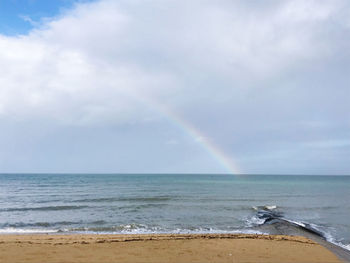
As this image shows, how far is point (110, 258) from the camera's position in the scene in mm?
10695

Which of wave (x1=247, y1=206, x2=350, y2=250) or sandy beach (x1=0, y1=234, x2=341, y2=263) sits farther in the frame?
wave (x1=247, y1=206, x2=350, y2=250)

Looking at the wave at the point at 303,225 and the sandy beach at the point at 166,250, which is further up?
the sandy beach at the point at 166,250

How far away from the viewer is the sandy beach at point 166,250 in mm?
10773

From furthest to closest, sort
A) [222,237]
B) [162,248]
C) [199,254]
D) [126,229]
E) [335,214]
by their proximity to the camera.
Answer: [335,214] → [126,229] → [222,237] → [162,248] → [199,254]

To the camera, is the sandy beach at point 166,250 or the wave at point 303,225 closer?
the sandy beach at point 166,250

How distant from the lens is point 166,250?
12.0m

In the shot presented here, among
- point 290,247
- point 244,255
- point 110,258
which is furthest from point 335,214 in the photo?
point 110,258

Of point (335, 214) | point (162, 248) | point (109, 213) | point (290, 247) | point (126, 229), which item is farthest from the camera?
point (335, 214)

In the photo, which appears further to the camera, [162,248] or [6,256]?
[162,248]

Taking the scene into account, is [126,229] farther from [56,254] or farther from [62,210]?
[62,210]

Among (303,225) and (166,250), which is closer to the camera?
(166,250)

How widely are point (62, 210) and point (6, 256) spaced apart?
16.5 meters

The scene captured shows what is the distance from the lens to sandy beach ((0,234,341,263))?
10773 millimetres

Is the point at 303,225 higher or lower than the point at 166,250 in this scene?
lower
